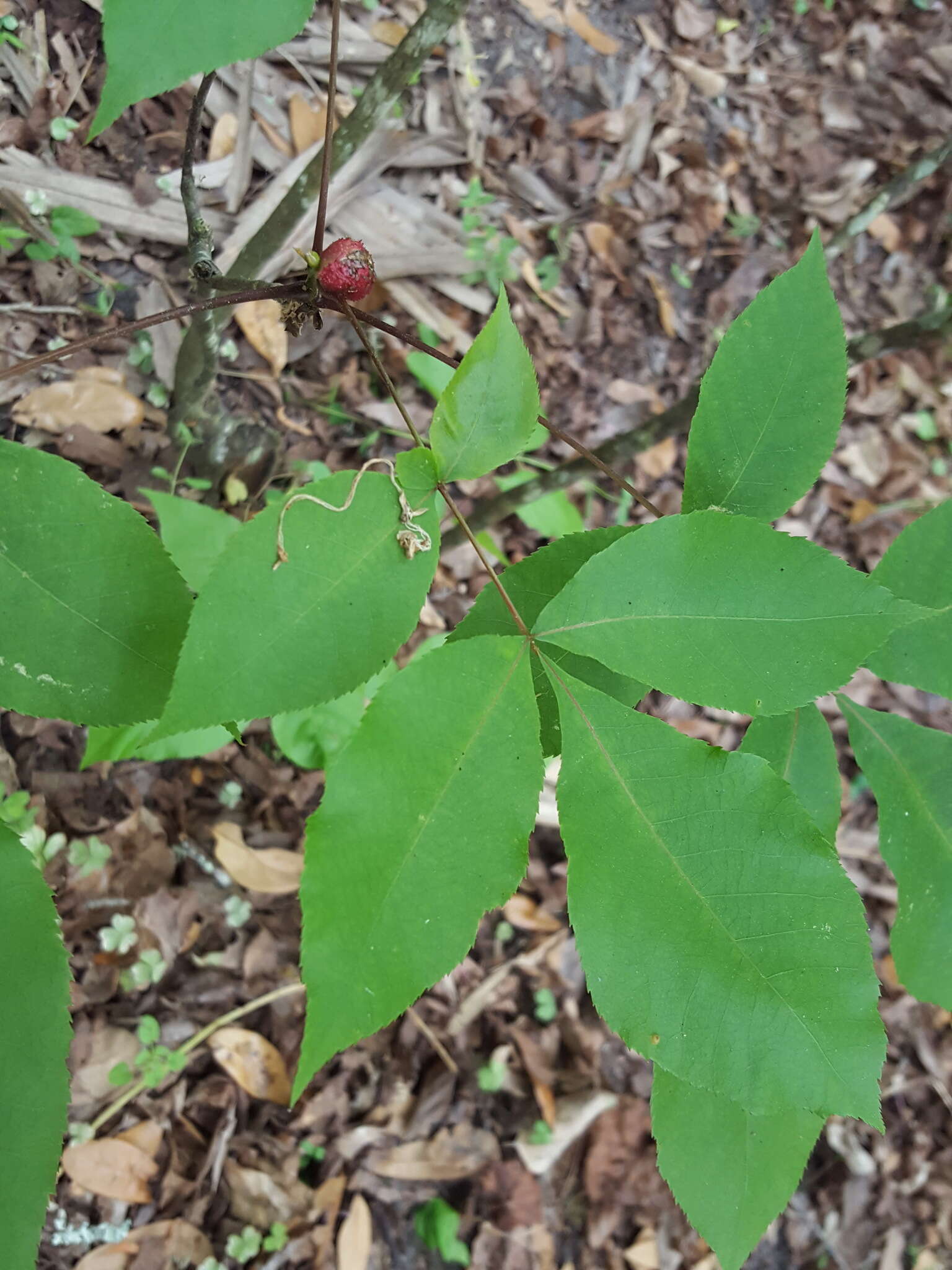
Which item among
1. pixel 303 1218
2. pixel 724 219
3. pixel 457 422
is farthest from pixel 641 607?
pixel 724 219

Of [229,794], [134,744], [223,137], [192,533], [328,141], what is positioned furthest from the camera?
[223,137]

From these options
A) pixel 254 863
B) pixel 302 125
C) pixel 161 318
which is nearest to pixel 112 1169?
pixel 254 863

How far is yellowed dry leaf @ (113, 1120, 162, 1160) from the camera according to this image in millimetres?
1670

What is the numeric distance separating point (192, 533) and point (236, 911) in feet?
2.83

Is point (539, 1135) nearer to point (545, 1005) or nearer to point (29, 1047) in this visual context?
point (545, 1005)

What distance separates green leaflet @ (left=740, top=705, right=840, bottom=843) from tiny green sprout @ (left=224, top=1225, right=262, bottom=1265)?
1.45m

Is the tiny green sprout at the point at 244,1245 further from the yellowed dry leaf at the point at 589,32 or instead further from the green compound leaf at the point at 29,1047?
the yellowed dry leaf at the point at 589,32

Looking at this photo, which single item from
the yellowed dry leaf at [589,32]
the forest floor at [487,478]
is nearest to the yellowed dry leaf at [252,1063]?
the forest floor at [487,478]

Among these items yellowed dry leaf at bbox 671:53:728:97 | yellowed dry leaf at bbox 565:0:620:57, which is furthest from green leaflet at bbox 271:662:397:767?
yellowed dry leaf at bbox 671:53:728:97

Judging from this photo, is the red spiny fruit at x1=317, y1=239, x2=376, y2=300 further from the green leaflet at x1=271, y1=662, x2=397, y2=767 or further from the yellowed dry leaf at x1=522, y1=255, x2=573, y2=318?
the yellowed dry leaf at x1=522, y1=255, x2=573, y2=318

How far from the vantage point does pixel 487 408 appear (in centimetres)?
83

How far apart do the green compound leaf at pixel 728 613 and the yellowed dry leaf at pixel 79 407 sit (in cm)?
139

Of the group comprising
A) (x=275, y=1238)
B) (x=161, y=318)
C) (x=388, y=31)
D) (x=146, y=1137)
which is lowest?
(x=275, y=1238)

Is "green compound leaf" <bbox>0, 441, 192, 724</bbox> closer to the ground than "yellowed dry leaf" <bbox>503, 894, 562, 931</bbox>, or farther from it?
farther from it
